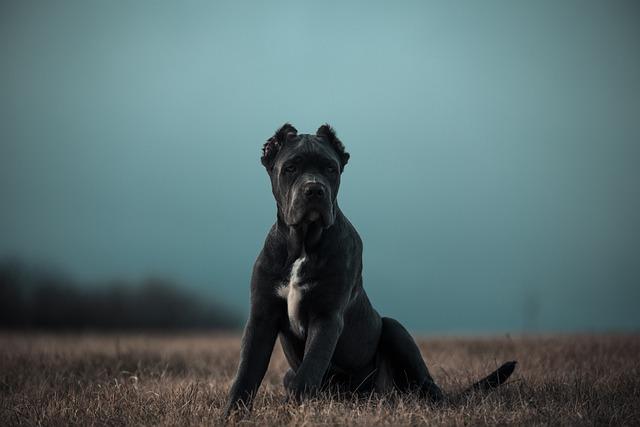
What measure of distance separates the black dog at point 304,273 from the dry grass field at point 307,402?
36 centimetres

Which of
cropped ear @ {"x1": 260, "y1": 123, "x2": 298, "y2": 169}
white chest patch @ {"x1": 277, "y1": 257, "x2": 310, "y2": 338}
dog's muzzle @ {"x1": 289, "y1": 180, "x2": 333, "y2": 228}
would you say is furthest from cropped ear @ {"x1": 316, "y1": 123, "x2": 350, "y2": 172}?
white chest patch @ {"x1": 277, "y1": 257, "x2": 310, "y2": 338}

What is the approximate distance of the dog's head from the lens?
16.6 feet

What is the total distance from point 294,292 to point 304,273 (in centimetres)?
17

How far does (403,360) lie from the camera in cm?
627

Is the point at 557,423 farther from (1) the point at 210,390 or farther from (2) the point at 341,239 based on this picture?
(1) the point at 210,390

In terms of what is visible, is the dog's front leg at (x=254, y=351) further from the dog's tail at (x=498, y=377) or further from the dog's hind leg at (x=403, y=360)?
the dog's tail at (x=498, y=377)

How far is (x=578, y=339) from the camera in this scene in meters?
11.6

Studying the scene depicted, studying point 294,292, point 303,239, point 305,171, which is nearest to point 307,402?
point 294,292

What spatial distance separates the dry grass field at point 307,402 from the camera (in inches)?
197

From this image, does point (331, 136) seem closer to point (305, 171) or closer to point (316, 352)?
point (305, 171)

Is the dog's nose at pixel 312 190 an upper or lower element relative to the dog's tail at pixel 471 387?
upper

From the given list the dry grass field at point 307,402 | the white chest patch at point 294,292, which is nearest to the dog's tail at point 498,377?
the dry grass field at point 307,402

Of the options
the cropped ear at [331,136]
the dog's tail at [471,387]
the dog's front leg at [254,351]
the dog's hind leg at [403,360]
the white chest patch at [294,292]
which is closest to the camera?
the white chest patch at [294,292]

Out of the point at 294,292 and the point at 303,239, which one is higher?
the point at 303,239
